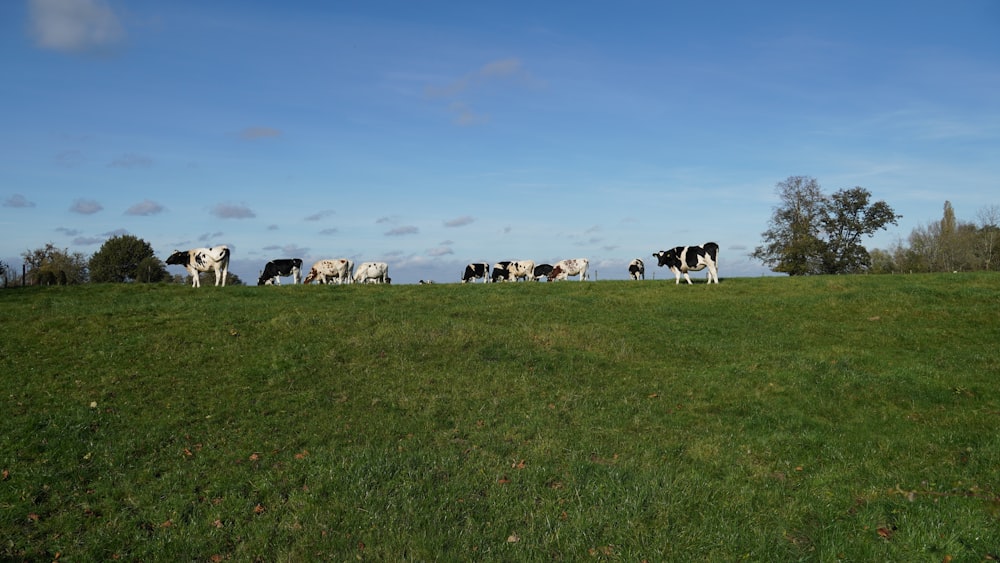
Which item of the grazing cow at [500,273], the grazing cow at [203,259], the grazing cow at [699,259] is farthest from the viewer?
the grazing cow at [500,273]

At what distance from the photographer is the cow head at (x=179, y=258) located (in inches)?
1644

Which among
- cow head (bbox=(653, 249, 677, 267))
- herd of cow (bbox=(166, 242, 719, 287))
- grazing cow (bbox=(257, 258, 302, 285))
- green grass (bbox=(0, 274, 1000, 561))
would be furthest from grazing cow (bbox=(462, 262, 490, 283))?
green grass (bbox=(0, 274, 1000, 561))

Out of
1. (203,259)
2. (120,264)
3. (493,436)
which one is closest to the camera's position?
(493,436)

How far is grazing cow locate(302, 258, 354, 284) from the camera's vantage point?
50562 mm

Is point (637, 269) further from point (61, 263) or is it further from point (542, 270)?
point (61, 263)

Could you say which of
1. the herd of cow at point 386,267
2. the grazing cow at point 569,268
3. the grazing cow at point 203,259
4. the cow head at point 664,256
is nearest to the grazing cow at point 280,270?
the herd of cow at point 386,267

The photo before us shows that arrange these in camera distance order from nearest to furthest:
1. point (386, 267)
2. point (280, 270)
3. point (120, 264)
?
point (280, 270), point (386, 267), point (120, 264)

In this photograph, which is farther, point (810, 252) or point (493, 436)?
point (810, 252)

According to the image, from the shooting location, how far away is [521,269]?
57156 millimetres

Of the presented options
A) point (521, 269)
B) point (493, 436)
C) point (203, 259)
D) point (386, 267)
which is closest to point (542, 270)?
point (521, 269)

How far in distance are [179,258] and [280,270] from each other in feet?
29.4

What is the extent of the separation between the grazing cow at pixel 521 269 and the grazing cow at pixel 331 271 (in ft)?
45.1

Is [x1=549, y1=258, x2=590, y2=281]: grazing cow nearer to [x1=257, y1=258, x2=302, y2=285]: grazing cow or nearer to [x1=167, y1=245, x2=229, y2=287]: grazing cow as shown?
[x1=257, y1=258, x2=302, y2=285]: grazing cow

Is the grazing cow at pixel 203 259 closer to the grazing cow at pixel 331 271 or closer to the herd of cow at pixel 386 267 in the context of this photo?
the herd of cow at pixel 386 267
